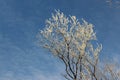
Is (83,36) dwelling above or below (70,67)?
above

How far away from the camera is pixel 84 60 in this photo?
55.9 metres

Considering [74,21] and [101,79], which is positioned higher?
[74,21]

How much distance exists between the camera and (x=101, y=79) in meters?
54.5

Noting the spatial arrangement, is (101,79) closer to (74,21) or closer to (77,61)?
(77,61)

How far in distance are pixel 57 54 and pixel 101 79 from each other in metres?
4.62

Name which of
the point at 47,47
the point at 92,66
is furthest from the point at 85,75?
the point at 47,47

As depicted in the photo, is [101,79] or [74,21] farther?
[74,21]

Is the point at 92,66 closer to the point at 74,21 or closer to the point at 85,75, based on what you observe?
the point at 85,75

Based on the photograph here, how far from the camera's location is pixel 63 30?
5753 centimetres

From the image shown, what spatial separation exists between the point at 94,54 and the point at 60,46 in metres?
3.07

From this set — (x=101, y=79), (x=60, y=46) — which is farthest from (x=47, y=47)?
(x=101, y=79)

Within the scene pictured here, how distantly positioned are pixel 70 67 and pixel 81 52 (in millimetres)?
1960

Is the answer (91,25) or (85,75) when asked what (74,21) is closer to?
(91,25)

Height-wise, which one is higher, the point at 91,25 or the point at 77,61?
the point at 91,25
